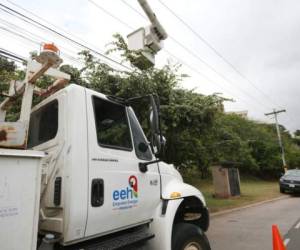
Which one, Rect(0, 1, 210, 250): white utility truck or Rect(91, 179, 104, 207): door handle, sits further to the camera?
Rect(91, 179, 104, 207): door handle

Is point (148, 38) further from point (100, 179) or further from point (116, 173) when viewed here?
point (100, 179)

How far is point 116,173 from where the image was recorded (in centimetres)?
304

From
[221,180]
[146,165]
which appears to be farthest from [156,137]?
[221,180]

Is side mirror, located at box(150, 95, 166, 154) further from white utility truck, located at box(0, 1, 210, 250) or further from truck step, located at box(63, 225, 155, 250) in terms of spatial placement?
truck step, located at box(63, 225, 155, 250)

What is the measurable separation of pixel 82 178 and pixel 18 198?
683 mm

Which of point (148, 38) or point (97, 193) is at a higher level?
point (148, 38)

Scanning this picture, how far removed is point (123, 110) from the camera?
11.5 ft

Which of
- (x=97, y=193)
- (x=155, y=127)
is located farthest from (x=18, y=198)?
(x=155, y=127)

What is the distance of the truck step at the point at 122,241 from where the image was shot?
2.85 m

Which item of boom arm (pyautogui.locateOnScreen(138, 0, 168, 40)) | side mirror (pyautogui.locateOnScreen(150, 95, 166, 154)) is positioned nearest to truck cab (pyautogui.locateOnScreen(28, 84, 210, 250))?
side mirror (pyautogui.locateOnScreen(150, 95, 166, 154))

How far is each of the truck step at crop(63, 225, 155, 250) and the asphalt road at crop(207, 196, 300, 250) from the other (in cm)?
370

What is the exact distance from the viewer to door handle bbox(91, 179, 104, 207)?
2771mm

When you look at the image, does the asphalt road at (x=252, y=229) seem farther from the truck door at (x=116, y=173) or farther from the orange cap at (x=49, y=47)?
the orange cap at (x=49, y=47)

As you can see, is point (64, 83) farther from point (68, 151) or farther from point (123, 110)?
point (68, 151)
